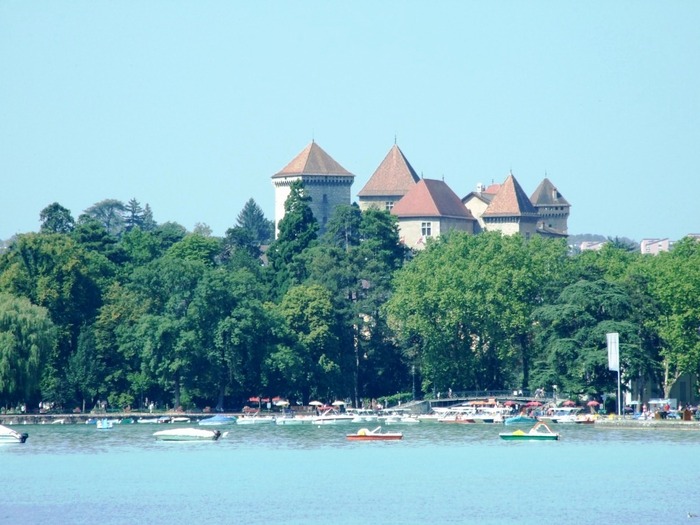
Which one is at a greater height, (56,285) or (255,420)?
(56,285)

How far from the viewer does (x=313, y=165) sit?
16038cm

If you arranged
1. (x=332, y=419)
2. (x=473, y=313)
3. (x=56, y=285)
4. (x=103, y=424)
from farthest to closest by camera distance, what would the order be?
1. (x=473, y=313)
2. (x=56, y=285)
3. (x=332, y=419)
4. (x=103, y=424)

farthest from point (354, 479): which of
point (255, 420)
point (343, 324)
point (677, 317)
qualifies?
point (343, 324)

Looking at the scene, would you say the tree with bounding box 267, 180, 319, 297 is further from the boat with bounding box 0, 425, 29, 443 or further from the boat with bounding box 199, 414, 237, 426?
the boat with bounding box 0, 425, 29, 443

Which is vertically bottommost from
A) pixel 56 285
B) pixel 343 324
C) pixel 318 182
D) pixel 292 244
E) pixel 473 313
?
pixel 343 324

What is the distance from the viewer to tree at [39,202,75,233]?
5010 inches

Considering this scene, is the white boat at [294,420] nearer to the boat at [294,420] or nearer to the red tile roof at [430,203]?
the boat at [294,420]

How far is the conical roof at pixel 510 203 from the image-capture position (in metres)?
151

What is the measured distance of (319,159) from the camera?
530 ft

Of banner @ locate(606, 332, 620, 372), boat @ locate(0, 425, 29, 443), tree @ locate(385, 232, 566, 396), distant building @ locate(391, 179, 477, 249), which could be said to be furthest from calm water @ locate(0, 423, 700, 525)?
distant building @ locate(391, 179, 477, 249)

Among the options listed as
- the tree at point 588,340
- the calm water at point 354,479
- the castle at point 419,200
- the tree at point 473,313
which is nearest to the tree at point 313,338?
the tree at point 473,313

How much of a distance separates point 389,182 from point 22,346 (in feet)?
261

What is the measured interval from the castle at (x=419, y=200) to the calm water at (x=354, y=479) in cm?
6957

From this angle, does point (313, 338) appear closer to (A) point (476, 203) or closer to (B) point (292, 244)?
(B) point (292, 244)
